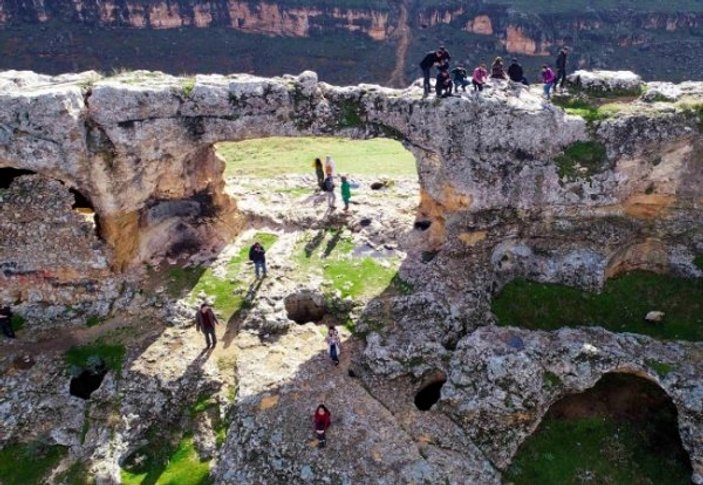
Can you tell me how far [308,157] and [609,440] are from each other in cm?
2552

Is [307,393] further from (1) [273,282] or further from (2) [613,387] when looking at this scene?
(2) [613,387]

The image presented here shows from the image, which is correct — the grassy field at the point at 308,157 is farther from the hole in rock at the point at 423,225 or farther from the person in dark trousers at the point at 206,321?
the person in dark trousers at the point at 206,321

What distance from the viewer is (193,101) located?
2033 centimetres

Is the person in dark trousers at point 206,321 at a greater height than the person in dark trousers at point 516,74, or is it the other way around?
the person in dark trousers at point 516,74

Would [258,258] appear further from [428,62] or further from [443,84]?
[428,62]

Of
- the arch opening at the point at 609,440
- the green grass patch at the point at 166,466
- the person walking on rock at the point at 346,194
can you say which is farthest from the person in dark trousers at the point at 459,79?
Answer: the green grass patch at the point at 166,466

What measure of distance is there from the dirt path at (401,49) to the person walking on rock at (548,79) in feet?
146

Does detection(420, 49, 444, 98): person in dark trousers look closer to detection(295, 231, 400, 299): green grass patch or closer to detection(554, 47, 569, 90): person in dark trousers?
detection(554, 47, 569, 90): person in dark trousers

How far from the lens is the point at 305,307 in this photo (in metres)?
21.3

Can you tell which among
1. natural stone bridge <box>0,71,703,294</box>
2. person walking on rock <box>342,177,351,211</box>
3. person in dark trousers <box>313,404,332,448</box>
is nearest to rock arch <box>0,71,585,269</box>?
natural stone bridge <box>0,71,703,294</box>

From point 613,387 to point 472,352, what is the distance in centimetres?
491

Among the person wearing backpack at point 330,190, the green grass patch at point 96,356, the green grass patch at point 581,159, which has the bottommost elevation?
the green grass patch at point 96,356

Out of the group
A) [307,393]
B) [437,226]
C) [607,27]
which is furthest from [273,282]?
[607,27]

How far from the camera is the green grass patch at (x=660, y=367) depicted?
55.6ft
